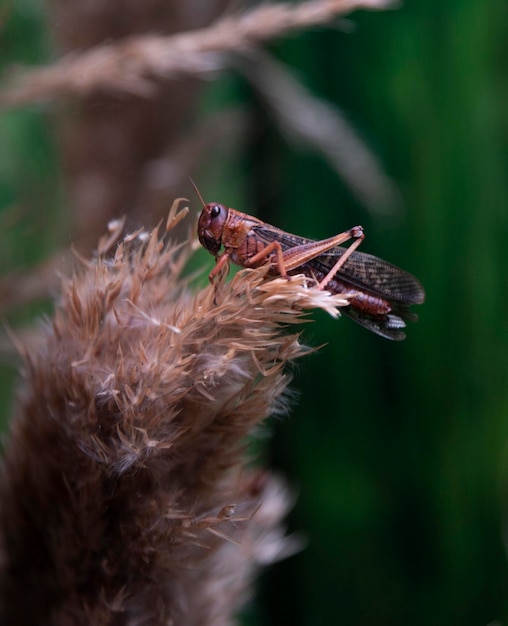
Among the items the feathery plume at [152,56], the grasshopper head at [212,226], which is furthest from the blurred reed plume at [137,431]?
the feathery plume at [152,56]

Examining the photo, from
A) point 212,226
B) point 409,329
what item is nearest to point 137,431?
point 212,226

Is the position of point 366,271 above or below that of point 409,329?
above

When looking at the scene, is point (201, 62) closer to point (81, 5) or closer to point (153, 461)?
point (81, 5)

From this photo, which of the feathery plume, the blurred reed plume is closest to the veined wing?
the blurred reed plume

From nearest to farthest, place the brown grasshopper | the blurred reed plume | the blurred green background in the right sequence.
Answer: the blurred reed plume
the brown grasshopper
the blurred green background

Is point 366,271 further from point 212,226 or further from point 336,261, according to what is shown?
point 212,226

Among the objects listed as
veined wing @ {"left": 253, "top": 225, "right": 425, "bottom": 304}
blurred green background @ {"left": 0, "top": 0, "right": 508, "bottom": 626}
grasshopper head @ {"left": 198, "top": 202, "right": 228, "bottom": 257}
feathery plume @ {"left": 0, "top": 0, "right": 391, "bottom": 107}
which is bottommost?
blurred green background @ {"left": 0, "top": 0, "right": 508, "bottom": 626}

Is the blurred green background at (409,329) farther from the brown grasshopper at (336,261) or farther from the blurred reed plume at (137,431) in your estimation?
the blurred reed plume at (137,431)

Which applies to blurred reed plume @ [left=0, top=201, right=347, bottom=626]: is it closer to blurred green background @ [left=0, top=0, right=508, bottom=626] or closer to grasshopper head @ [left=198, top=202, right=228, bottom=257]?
grasshopper head @ [left=198, top=202, right=228, bottom=257]
